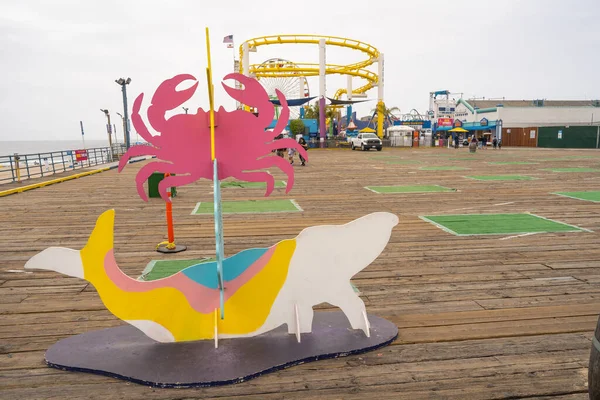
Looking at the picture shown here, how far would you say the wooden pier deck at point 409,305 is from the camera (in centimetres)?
298

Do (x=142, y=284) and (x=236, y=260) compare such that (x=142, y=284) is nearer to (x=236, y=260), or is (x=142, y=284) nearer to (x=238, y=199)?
(x=236, y=260)

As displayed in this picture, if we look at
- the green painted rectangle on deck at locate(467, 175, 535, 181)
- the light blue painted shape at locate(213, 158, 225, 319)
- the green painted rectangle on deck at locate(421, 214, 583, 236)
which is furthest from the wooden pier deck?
the green painted rectangle on deck at locate(467, 175, 535, 181)

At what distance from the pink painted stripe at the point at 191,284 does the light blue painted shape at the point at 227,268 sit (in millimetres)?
29

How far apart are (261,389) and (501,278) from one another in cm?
342

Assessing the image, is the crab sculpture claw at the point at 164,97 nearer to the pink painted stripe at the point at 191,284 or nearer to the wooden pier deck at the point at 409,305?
the pink painted stripe at the point at 191,284

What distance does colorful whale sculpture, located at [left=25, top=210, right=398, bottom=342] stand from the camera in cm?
348

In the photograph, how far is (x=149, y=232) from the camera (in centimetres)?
756

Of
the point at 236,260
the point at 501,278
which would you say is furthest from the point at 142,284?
the point at 501,278

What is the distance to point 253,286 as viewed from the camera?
3588mm

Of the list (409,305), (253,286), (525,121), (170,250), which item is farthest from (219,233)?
(525,121)

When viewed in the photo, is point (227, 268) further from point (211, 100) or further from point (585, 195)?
point (585, 195)

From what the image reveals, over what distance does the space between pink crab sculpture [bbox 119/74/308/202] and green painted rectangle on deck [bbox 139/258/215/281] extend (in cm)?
204

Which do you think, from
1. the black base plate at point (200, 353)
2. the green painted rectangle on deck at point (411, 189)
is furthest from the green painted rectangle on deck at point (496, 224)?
the black base plate at point (200, 353)

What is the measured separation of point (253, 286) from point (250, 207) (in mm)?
6504
